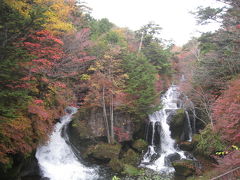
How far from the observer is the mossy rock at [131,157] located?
1308cm

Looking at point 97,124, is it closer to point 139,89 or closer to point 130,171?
point 139,89

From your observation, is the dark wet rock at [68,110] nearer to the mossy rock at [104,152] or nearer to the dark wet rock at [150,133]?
the mossy rock at [104,152]

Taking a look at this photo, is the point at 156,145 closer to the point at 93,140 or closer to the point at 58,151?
the point at 93,140

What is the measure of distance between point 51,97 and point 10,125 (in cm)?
464

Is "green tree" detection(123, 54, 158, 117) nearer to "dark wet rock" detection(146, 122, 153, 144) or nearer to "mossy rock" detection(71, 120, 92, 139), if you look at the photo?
"dark wet rock" detection(146, 122, 153, 144)

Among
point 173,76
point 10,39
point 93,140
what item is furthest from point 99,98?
point 173,76

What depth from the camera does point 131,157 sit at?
1346 centimetres

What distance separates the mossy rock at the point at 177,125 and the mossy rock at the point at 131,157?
486 centimetres

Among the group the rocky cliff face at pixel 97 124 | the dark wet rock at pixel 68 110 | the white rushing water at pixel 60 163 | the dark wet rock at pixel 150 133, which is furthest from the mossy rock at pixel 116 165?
the dark wet rock at pixel 68 110

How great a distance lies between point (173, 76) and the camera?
91.4 feet

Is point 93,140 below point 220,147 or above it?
below

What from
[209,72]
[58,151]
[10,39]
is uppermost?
[209,72]

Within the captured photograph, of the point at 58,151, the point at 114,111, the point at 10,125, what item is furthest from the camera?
the point at 114,111

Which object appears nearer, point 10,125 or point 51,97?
point 10,125
